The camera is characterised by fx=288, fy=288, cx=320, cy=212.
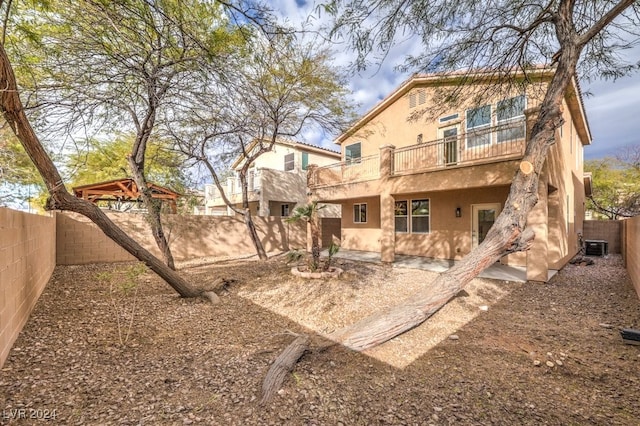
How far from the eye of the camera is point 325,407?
9.32 ft

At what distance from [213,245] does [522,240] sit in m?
11.4

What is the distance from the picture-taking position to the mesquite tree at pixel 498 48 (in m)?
4.91

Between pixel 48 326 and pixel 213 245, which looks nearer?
pixel 48 326

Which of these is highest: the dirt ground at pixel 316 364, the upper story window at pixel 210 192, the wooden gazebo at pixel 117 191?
the upper story window at pixel 210 192

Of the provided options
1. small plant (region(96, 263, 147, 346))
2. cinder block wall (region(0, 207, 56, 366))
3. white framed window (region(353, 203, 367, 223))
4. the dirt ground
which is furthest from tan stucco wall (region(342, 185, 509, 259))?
cinder block wall (region(0, 207, 56, 366))

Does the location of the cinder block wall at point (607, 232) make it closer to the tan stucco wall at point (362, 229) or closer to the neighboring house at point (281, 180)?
the tan stucco wall at point (362, 229)

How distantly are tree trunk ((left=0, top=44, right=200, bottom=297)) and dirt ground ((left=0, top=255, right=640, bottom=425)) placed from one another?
1.09 metres

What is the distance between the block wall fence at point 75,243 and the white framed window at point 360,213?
2.89m

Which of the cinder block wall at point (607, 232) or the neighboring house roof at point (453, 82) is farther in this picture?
the cinder block wall at point (607, 232)

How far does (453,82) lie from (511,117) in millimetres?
2374

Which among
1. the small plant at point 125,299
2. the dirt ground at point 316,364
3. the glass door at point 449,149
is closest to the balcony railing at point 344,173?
the glass door at point 449,149

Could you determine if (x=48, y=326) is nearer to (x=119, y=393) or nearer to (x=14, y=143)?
(x=119, y=393)

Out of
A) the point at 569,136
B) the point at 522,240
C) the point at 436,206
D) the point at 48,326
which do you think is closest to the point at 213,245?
the point at 48,326

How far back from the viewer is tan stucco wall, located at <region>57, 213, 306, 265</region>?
9.45 meters
